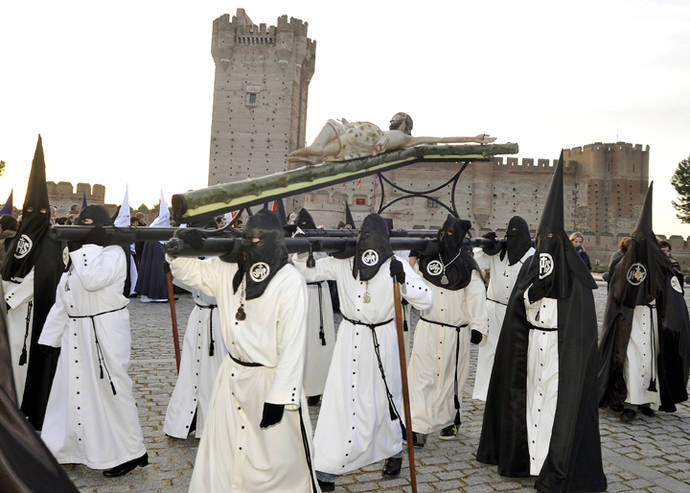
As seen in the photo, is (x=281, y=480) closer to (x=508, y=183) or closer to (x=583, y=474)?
(x=583, y=474)

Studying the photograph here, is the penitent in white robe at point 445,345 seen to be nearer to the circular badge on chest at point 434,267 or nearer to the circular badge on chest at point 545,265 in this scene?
the circular badge on chest at point 434,267

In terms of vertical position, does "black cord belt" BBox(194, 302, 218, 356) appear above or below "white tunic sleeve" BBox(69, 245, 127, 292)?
below

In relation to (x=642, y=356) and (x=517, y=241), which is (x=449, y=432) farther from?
(x=642, y=356)

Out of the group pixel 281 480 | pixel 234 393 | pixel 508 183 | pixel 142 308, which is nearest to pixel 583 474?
pixel 281 480

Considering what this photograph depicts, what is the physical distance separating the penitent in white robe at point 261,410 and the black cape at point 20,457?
1613 mm

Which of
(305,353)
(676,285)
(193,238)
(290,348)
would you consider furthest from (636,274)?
(193,238)

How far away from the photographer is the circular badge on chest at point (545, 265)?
4.28m

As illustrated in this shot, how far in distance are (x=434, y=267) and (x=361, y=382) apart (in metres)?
1.63

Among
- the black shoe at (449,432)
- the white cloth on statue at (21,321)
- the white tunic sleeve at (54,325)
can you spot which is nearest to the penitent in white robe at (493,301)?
the black shoe at (449,432)

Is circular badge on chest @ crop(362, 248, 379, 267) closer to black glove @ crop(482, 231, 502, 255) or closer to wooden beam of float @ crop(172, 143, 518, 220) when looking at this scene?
wooden beam of float @ crop(172, 143, 518, 220)

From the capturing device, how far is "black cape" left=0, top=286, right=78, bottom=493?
48.9 inches

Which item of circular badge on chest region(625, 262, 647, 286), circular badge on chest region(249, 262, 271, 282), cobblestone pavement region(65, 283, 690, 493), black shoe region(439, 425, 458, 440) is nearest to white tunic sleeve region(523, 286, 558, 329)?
cobblestone pavement region(65, 283, 690, 493)

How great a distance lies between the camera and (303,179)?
3.72 meters

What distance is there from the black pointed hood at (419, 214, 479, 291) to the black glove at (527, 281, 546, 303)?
951 mm
